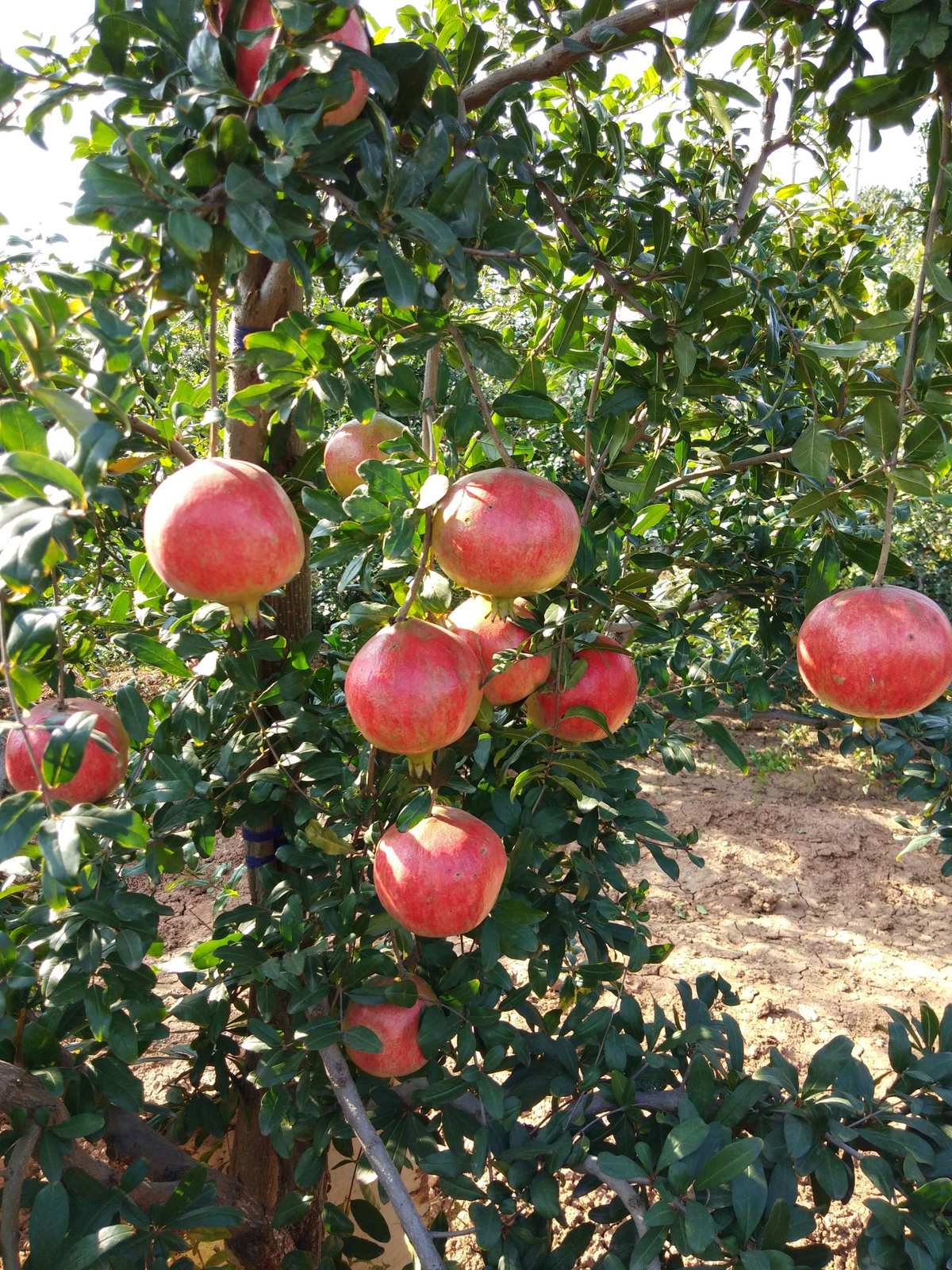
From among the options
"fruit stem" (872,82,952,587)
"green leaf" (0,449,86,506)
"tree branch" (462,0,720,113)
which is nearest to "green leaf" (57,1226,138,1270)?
"green leaf" (0,449,86,506)

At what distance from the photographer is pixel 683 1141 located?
1.04 meters

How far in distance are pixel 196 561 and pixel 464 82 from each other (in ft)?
2.43

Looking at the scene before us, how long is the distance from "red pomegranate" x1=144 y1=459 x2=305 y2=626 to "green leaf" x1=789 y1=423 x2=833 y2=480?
59 centimetres

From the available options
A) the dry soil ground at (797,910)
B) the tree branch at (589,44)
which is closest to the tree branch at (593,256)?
the tree branch at (589,44)

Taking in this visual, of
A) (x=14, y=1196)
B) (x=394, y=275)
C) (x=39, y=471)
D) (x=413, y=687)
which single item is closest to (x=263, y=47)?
(x=394, y=275)

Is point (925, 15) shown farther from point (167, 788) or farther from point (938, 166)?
point (167, 788)

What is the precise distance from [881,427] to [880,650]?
24 cm

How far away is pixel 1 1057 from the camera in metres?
1.24

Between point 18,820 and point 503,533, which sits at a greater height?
point 503,533

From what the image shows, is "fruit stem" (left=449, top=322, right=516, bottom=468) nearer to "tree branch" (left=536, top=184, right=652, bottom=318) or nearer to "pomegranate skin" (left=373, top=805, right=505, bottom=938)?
"tree branch" (left=536, top=184, right=652, bottom=318)

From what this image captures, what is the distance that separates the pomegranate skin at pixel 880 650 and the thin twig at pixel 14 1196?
3.65 feet

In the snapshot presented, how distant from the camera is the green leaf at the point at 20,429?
644 millimetres

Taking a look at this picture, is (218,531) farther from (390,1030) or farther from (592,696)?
(390,1030)

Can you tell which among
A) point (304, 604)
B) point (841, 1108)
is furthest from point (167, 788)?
point (841, 1108)
